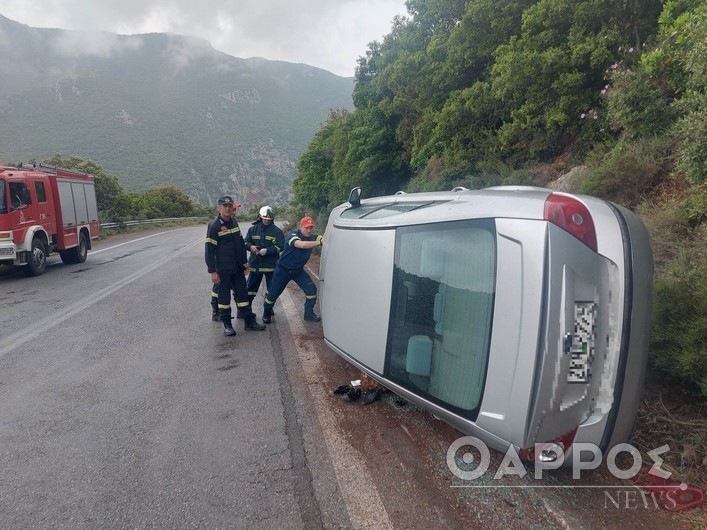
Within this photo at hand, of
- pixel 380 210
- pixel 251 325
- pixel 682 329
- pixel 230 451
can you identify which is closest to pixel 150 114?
pixel 251 325

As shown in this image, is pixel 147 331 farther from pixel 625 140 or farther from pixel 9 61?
pixel 9 61

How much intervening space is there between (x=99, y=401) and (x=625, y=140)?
6933 millimetres

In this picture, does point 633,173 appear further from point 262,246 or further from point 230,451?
point 230,451

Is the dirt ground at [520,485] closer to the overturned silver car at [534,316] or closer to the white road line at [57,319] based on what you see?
the overturned silver car at [534,316]

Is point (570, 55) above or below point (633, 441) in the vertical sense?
above

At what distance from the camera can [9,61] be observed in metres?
92.9

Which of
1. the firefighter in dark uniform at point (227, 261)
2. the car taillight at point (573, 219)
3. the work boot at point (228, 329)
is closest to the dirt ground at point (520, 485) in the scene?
the car taillight at point (573, 219)

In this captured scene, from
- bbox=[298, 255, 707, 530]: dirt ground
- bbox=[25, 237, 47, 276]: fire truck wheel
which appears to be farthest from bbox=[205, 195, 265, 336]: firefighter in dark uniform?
bbox=[25, 237, 47, 276]: fire truck wheel

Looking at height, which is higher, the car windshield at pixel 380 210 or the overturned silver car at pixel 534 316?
the car windshield at pixel 380 210

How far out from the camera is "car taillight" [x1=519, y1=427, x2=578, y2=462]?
2117mm

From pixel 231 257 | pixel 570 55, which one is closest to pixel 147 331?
pixel 231 257

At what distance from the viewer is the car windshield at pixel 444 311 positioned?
7.55ft

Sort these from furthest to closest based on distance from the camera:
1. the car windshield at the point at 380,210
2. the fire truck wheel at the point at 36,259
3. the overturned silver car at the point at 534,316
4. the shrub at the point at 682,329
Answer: the fire truck wheel at the point at 36,259, the car windshield at the point at 380,210, the shrub at the point at 682,329, the overturned silver car at the point at 534,316

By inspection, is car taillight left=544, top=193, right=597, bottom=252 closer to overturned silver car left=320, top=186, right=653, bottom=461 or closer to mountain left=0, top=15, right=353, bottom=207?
overturned silver car left=320, top=186, right=653, bottom=461
